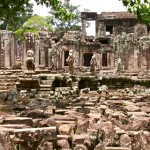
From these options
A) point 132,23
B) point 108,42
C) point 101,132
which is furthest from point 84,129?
point 132,23

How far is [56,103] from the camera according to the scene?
35.4ft

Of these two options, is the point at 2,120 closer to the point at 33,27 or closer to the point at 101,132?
the point at 101,132

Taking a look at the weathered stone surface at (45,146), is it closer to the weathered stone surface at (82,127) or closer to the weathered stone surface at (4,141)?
the weathered stone surface at (4,141)

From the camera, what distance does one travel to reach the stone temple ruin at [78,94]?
5012mm

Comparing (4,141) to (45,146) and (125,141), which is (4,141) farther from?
(125,141)

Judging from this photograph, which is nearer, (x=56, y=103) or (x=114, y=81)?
(x=56, y=103)

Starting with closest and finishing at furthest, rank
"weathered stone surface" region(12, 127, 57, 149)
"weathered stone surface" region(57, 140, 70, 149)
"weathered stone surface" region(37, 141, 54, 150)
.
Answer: "weathered stone surface" region(37, 141, 54, 150) → "weathered stone surface" region(12, 127, 57, 149) → "weathered stone surface" region(57, 140, 70, 149)

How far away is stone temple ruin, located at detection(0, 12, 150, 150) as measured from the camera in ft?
16.4

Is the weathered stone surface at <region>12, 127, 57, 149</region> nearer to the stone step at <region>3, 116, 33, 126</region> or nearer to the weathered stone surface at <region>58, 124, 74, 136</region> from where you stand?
the weathered stone surface at <region>58, 124, 74, 136</region>

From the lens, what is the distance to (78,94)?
13867mm

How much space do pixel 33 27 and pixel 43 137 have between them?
117 feet

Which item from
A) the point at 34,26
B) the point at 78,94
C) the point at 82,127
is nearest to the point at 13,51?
the point at 34,26

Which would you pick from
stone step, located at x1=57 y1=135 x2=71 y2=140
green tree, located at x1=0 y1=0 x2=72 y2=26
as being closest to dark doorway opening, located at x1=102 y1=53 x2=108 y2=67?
green tree, located at x1=0 y1=0 x2=72 y2=26

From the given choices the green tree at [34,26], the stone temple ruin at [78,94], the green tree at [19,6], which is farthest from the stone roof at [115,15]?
the green tree at [19,6]
